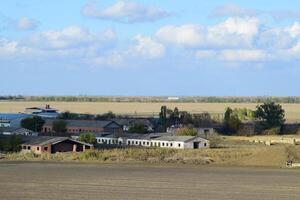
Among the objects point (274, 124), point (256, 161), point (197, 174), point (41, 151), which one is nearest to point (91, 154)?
point (41, 151)

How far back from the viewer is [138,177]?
43.7 m

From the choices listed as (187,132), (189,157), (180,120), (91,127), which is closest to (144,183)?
(189,157)

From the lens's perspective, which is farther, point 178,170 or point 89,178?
point 178,170

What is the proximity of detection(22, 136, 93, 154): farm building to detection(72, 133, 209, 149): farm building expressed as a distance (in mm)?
10931

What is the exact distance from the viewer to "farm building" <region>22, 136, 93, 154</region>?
70.5 metres

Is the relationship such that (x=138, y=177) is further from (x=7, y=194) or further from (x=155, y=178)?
(x=7, y=194)

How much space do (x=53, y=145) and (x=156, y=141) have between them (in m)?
16.2

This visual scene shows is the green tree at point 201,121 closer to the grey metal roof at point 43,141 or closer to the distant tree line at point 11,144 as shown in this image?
the grey metal roof at point 43,141

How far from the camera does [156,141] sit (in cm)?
8269

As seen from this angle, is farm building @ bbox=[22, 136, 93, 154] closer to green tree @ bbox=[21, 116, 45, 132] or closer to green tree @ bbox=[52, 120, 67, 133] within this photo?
green tree @ bbox=[52, 120, 67, 133]

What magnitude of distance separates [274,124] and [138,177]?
69.2 m

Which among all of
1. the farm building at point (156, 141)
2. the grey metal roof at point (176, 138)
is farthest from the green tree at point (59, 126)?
the grey metal roof at point (176, 138)

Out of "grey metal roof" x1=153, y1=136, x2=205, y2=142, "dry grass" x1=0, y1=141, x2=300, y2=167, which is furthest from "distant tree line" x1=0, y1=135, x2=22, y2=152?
"grey metal roof" x1=153, y1=136, x2=205, y2=142

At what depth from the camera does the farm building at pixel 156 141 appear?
79.6 meters
